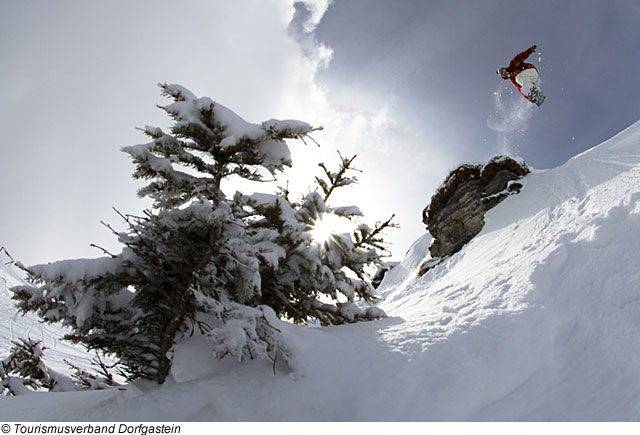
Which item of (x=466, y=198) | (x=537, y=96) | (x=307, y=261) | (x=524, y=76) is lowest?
(x=307, y=261)

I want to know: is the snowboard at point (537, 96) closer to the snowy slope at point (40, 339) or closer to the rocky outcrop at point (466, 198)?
the rocky outcrop at point (466, 198)

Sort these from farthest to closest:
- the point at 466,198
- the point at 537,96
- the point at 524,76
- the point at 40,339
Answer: the point at 466,198, the point at 40,339, the point at 537,96, the point at 524,76

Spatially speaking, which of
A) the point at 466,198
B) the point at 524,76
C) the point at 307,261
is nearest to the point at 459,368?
the point at 307,261

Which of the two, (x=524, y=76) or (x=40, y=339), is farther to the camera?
(x=40, y=339)

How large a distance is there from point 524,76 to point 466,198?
7713 mm

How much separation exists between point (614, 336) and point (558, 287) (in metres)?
1.58

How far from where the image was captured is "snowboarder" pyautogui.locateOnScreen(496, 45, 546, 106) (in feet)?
45.4

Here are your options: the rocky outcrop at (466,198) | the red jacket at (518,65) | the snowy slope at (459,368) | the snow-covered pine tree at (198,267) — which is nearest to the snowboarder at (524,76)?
the red jacket at (518,65)

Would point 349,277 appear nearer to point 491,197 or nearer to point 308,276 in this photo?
point 308,276

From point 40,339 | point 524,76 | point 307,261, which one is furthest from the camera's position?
point 40,339

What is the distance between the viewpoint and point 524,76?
45.8 feet

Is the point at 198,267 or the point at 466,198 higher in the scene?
the point at 466,198

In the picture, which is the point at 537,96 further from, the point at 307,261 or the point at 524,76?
the point at 307,261

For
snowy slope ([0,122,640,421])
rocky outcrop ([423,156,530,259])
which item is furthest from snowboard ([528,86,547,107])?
snowy slope ([0,122,640,421])
